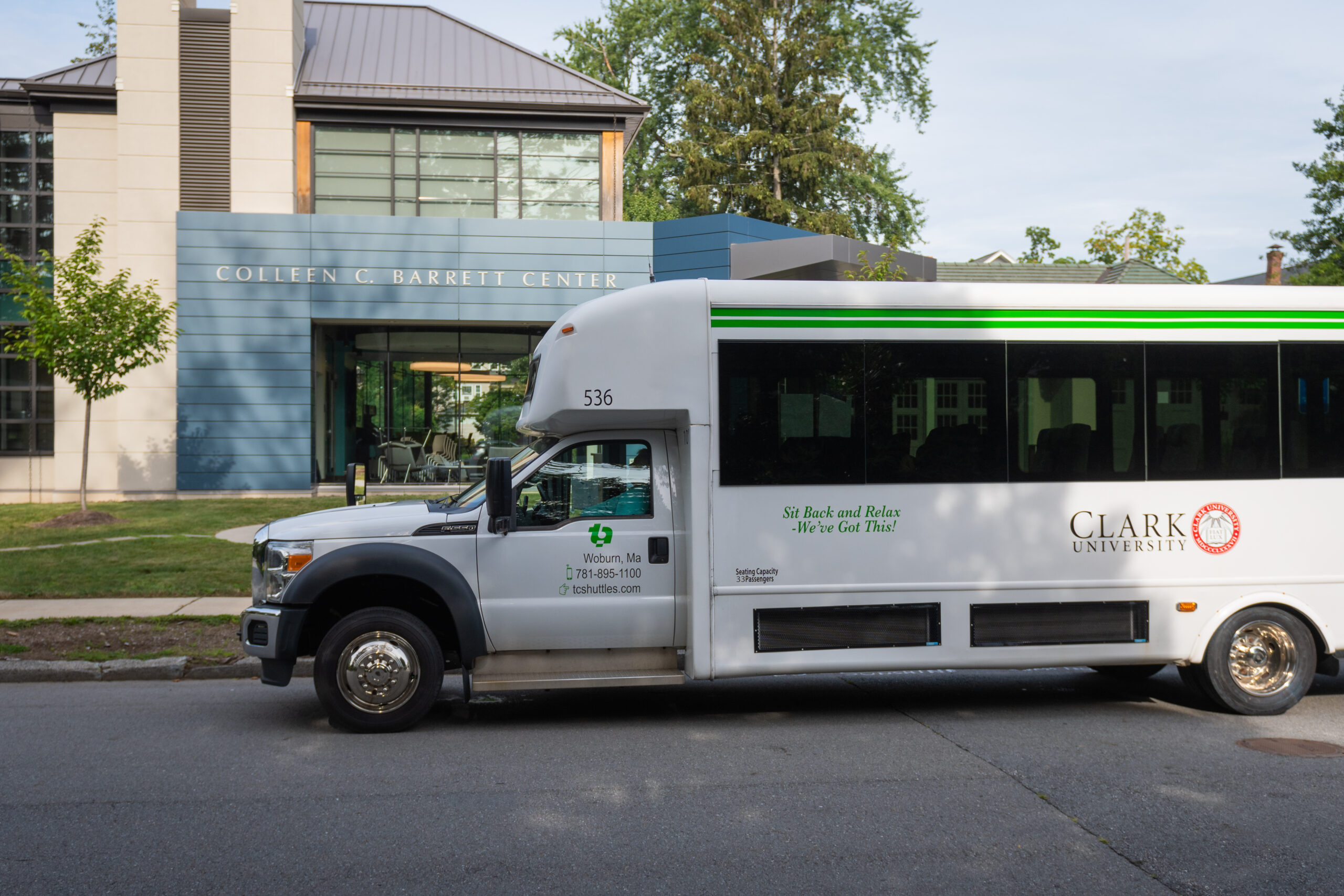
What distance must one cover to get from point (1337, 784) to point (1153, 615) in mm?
1684

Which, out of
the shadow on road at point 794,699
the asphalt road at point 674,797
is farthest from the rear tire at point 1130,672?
the asphalt road at point 674,797

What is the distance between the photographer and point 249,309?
859 inches

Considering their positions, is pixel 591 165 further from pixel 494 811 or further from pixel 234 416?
pixel 494 811

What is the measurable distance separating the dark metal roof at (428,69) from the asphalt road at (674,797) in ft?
55.7

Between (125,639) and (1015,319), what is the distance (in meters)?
8.02

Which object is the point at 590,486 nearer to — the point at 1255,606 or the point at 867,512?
the point at 867,512

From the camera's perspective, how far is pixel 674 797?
17.9 ft

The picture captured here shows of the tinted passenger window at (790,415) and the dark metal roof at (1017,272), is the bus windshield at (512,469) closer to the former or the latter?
the tinted passenger window at (790,415)

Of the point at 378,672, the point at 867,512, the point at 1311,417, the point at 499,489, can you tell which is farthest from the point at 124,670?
the point at 1311,417

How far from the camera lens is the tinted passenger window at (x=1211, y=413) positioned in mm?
7305

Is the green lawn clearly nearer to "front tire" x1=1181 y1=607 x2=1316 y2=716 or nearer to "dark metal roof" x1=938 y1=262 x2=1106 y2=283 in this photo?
"front tire" x1=1181 y1=607 x2=1316 y2=716

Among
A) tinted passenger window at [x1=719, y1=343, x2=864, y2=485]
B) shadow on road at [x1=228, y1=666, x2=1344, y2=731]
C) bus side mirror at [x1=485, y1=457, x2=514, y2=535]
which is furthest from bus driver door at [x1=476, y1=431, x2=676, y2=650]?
shadow on road at [x1=228, y1=666, x2=1344, y2=731]

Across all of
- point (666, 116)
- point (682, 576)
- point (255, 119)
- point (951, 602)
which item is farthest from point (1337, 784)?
point (666, 116)

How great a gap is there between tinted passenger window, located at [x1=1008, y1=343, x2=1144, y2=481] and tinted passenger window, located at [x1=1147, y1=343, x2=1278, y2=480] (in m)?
0.14
